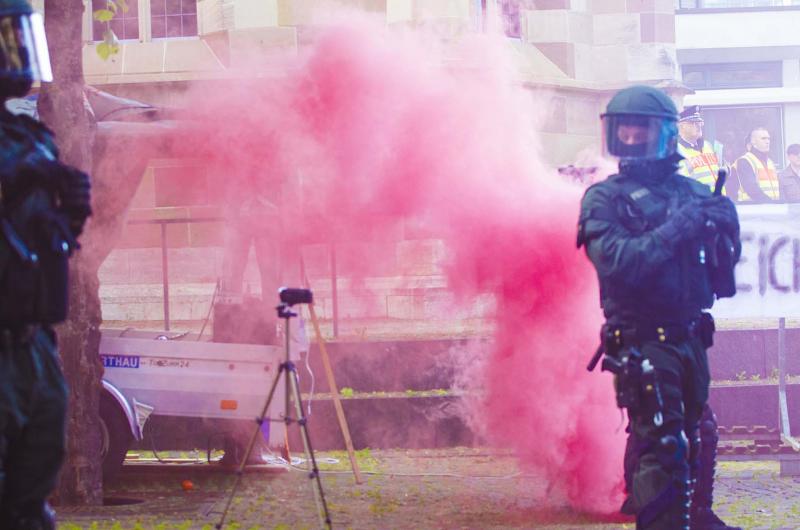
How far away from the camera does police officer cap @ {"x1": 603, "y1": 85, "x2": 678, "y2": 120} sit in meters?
6.18

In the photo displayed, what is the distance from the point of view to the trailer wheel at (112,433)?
896 centimetres

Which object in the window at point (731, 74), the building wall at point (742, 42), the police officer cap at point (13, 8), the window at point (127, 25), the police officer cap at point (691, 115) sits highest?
the building wall at point (742, 42)

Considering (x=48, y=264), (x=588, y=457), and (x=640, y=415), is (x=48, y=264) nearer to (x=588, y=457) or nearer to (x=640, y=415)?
(x=640, y=415)

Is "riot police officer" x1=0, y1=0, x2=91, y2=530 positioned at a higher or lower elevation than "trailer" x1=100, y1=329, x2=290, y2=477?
higher

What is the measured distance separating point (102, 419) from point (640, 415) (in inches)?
178

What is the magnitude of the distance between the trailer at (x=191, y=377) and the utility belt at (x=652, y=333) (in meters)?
3.53

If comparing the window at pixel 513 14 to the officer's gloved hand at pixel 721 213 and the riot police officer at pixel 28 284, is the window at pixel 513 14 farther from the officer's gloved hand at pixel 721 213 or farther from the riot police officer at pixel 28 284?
the riot police officer at pixel 28 284

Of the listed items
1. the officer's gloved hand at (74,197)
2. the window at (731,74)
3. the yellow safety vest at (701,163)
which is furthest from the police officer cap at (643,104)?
the window at (731,74)

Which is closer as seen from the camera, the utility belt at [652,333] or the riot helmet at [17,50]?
the riot helmet at [17,50]

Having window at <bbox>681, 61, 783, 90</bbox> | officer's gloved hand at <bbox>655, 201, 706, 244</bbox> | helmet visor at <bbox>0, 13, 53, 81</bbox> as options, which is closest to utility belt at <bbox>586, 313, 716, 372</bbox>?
officer's gloved hand at <bbox>655, 201, 706, 244</bbox>

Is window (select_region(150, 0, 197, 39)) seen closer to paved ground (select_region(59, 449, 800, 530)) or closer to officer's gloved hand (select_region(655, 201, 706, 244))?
paved ground (select_region(59, 449, 800, 530))

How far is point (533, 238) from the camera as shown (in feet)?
25.9

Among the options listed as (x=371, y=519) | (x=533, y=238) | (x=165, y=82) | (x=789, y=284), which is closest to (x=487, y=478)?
(x=371, y=519)

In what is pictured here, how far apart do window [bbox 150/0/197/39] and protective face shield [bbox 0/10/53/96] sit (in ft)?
42.9
